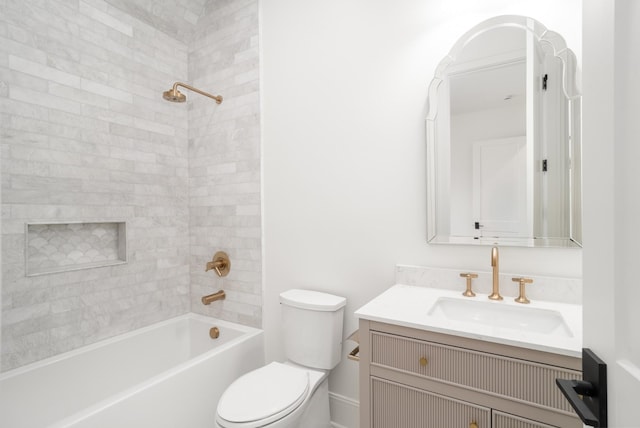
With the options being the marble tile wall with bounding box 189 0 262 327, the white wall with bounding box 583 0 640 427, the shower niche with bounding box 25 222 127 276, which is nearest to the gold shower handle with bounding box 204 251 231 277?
the marble tile wall with bounding box 189 0 262 327

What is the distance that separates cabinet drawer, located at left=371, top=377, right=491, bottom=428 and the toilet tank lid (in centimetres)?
51

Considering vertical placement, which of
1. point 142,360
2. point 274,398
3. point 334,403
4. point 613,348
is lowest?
point 334,403

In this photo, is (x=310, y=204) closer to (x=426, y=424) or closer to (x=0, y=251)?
(x=426, y=424)

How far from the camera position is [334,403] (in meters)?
1.91

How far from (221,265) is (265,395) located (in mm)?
1084

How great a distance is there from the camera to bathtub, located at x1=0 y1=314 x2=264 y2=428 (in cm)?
144

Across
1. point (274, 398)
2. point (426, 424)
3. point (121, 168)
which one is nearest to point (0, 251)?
point (121, 168)

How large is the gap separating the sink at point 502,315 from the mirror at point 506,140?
29 centimetres

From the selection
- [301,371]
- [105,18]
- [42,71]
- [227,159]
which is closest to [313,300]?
[301,371]

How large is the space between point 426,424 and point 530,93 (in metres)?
1.40

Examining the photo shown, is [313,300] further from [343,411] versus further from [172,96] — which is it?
[172,96]

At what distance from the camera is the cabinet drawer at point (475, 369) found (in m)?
0.97

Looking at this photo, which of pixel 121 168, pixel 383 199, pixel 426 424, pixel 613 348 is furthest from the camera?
pixel 121 168

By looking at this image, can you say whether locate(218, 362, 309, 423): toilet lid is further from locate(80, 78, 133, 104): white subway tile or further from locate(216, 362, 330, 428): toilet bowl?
locate(80, 78, 133, 104): white subway tile
